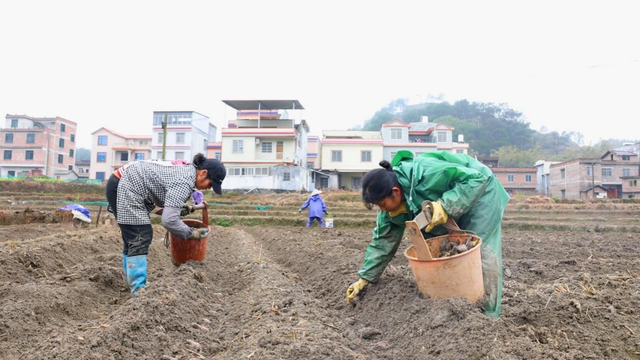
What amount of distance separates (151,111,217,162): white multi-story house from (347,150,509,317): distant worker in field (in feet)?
143

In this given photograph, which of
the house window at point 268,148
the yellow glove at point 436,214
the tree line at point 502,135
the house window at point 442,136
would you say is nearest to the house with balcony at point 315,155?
the house window at point 268,148

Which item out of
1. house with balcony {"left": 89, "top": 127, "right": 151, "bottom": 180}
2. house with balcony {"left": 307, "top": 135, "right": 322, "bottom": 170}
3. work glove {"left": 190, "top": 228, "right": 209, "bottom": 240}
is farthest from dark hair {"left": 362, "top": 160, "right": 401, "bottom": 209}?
house with balcony {"left": 89, "top": 127, "right": 151, "bottom": 180}

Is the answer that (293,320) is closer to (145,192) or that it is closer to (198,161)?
(198,161)

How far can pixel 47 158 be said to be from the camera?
2157 inches

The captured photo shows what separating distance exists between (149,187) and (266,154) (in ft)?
114

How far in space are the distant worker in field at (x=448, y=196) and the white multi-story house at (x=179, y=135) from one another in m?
43.6

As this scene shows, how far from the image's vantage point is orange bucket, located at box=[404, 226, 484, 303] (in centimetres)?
286

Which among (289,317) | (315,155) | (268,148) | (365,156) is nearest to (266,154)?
(268,148)

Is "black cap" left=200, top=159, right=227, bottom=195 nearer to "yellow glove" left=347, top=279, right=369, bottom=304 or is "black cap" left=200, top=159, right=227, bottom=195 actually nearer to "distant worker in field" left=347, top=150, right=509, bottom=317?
"yellow glove" left=347, top=279, right=369, bottom=304

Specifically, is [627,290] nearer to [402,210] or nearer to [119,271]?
[402,210]

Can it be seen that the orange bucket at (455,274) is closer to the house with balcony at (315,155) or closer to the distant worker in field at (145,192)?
the distant worker in field at (145,192)

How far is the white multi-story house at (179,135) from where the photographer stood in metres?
45.3

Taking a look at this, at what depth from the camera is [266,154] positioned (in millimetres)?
38656

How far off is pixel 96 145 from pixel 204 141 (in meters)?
15.7
